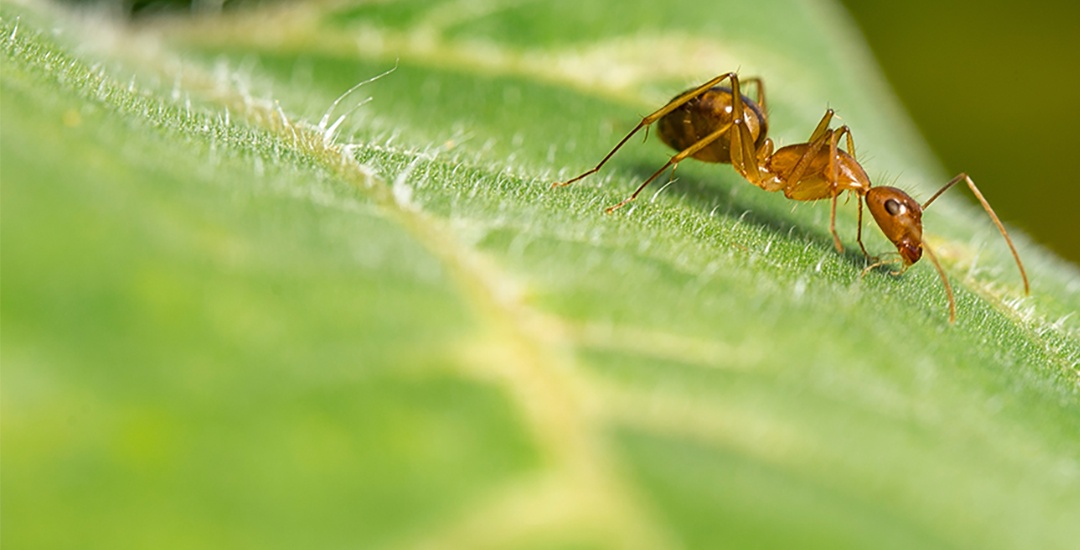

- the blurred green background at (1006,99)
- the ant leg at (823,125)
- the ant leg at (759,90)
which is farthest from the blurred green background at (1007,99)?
the ant leg at (823,125)

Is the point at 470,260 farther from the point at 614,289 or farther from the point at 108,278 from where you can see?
the point at 108,278

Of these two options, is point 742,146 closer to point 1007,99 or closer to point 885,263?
point 885,263

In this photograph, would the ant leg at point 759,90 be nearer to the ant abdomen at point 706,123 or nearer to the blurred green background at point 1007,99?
the ant abdomen at point 706,123

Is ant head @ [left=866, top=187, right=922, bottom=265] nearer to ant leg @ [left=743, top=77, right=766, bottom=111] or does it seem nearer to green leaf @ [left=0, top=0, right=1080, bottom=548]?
ant leg @ [left=743, top=77, right=766, bottom=111]

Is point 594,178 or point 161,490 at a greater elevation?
point 594,178

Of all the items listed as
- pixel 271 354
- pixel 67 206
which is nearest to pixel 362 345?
pixel 271 354

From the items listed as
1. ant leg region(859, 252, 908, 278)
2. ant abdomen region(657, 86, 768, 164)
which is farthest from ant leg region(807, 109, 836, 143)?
ant leg region(859, 252, 908, 278)

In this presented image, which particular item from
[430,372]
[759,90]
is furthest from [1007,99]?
[430,372]
